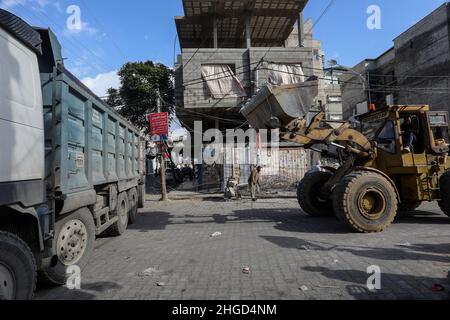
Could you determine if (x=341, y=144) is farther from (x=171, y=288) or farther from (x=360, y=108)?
(x=171, y=288)

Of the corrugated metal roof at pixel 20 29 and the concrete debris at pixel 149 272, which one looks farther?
the concrete debris at pixel 149 272

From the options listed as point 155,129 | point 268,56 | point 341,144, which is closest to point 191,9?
point 268,56

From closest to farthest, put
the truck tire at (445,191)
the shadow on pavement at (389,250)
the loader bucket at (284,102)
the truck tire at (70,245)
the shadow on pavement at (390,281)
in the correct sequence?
the shadow on pavement at (390,281), the truck tire at (70,245), the shadow on pavement at (389,250), the loader bucket at (284,102), the truck tire at (445,191)

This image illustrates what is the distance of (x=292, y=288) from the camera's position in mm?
4090

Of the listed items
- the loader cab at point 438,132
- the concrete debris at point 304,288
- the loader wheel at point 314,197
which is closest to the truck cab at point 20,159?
the concrete debris at point 304,288

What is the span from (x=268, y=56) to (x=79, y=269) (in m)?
17.4

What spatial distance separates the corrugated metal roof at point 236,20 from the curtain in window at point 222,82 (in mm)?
4017

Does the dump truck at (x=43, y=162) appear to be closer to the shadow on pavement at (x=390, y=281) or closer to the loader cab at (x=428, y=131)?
the shadow on pavement at (x=390, y=281)

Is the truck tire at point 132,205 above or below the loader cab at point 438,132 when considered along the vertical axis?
below

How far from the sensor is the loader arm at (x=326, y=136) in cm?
750

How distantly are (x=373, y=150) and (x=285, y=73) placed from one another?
12616 millimetres

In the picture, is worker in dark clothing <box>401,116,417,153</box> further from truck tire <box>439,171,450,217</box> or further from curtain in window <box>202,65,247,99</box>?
curtain in window <box>202,65,247,99</box>

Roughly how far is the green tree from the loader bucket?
20124 millimetres

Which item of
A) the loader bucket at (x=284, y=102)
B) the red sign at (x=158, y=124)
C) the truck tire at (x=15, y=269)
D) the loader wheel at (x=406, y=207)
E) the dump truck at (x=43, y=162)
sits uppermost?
the red sign at (x=158, y=124)
